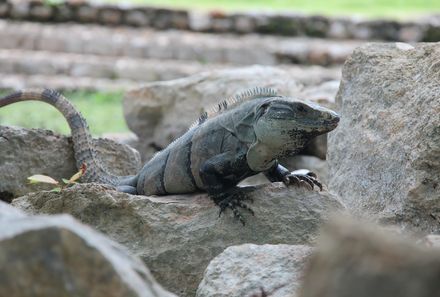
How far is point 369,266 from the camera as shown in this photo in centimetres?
223

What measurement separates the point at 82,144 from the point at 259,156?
5.51 ft

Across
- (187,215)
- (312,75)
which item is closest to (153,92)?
(187,215)

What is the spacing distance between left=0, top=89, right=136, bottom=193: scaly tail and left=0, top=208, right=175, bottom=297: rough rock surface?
11.4ft

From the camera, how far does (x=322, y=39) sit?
17.6 m

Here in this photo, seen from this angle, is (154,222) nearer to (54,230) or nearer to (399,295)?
(54,230)

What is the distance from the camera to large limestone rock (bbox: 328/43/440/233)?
527cm

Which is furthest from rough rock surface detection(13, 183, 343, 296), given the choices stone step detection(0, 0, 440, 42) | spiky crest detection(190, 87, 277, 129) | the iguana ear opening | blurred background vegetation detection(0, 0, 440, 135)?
stone step detection(0, 0, 440, 42)

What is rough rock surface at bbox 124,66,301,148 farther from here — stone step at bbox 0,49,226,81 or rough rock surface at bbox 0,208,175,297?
rough rock surface at bbox 0,208,175,297

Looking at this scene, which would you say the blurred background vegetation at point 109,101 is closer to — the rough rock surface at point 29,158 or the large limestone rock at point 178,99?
the large limestone rock at point 178,99

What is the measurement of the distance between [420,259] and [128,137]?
8.02m

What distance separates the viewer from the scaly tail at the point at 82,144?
642cm

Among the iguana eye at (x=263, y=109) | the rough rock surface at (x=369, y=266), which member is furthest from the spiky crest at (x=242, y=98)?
the rough rock surface at (x=369, y=266)

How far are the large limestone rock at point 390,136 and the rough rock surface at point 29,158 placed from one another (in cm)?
180

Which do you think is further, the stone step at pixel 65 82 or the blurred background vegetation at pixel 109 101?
the stone step at pixel 65 82
